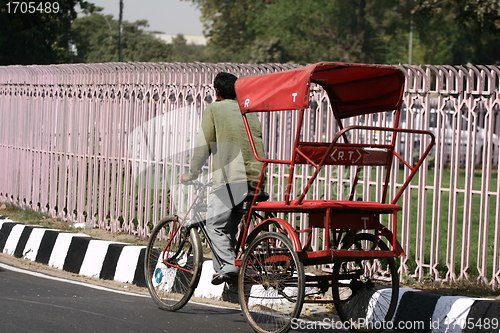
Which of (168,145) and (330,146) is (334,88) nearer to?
(330,146)

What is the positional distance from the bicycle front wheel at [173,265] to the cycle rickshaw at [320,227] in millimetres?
15

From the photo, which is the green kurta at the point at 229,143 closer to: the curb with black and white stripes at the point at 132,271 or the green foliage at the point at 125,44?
the curb with black and white stripes at the point at 132,271

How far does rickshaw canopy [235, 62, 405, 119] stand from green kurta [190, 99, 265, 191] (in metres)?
0.36

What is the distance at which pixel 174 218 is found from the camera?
6.57 m

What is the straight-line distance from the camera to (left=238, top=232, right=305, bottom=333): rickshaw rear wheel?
5227 millimetres

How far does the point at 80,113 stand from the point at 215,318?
5077 millimetres

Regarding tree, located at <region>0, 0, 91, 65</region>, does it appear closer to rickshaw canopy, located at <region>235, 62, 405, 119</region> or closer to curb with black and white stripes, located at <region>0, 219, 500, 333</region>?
curb with black and white stripes, located at <region>0, 219, 500, 333</region>

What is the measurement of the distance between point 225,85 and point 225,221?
1008 mm

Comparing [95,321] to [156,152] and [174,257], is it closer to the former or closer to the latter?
[174,257]

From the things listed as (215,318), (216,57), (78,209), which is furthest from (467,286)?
(216,57)
